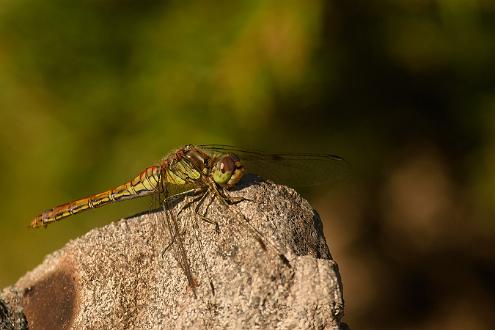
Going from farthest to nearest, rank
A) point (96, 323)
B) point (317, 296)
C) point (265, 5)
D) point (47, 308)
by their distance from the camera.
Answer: point (265, 5) < point (47, 308) < point (96, 323) < point (317, 296)

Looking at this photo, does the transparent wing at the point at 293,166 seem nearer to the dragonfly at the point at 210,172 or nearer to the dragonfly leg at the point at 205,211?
the dragonfly at the point at 210,172

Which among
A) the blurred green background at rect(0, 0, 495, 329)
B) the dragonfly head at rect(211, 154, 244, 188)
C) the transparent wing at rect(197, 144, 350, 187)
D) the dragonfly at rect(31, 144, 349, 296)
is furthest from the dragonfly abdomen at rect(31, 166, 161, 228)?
the blurred green background at rect(0, 0, 495, 329)

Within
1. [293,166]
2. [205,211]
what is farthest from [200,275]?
[293,166]

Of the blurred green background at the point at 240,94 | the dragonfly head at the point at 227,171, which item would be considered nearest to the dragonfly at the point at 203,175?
the dragonfly head at the point at 227,171

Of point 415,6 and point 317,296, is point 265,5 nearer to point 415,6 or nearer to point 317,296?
point 415,6

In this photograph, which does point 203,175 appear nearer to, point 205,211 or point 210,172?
point 210,172

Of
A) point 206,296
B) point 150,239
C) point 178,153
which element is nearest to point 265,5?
point 178,153
